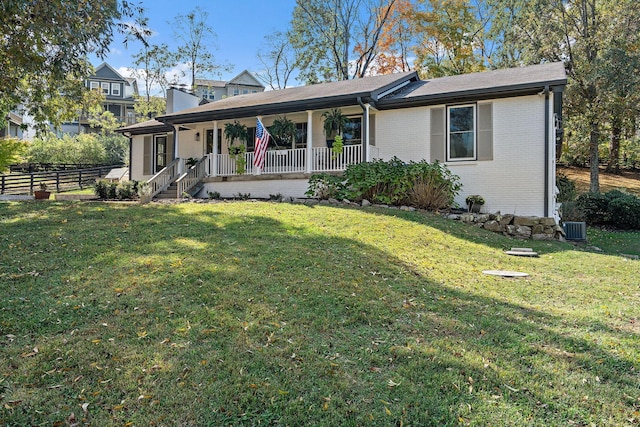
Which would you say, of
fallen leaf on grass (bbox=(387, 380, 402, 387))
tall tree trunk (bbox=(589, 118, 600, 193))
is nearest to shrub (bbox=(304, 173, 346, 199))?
fallen leaf on grass (bbox=(387, 380, 402, 387))

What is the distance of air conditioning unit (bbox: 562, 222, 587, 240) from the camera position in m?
10.7

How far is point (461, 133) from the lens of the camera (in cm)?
1176

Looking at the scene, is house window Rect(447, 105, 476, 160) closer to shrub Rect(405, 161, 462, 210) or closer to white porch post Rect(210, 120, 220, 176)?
shrub Rect(405, 161, 462, 210)

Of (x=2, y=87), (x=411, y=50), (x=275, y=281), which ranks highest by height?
(x=411, y=50)

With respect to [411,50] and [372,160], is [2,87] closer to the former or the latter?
[372,160]

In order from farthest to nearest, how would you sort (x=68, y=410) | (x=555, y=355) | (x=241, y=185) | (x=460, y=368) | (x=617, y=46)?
(x=617, y=46) → (x=241, y=185) → (x=555, y=355) → (x=460, y=368) → (x=68, y=410)

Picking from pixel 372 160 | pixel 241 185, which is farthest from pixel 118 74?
pixel 372 160

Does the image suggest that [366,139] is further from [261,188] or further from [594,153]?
[594,153]

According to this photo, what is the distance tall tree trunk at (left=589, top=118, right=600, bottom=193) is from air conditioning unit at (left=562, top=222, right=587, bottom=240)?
33.3 ft

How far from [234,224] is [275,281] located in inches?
132

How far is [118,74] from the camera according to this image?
45000 millimetres

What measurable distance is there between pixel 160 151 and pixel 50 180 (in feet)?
24.3

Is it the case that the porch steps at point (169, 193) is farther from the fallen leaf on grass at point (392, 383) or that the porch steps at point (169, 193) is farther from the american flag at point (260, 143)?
the fallen leaf on grass at point (392, 383)

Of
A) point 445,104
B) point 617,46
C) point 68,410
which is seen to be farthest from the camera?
point 617,46
